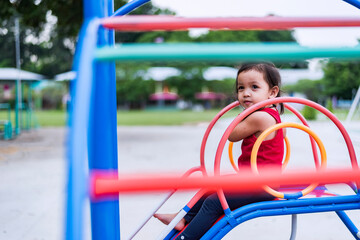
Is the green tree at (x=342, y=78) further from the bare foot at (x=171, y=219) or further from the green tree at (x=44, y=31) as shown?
the bare foot at (x=171, y=219)

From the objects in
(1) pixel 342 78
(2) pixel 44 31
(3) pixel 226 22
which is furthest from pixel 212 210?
(2) pixel 44 31

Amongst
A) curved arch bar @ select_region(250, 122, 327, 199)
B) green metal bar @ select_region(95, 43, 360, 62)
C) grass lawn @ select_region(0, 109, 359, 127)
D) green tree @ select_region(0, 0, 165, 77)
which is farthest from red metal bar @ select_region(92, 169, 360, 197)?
grass lawn @ select_region(0, 109, 359, 127)

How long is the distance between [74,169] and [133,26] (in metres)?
0.45

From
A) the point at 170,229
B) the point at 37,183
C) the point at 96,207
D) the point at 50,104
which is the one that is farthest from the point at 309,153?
the point at 50,104

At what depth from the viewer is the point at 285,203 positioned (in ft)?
4.03

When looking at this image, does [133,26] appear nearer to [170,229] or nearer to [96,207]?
[96,207]

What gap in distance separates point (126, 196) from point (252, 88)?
152 cm

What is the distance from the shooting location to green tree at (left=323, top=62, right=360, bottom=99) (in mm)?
11830

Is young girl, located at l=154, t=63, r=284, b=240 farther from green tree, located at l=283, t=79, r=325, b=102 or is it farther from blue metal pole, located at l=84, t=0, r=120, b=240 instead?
green tree, located at l=283, t=79, r=325, b=102

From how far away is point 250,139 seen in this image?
4.67ft

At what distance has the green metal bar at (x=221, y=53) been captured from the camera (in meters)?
0.82

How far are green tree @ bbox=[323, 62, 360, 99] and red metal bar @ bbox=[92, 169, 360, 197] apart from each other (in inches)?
462

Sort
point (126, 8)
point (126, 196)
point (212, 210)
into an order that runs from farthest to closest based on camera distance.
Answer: point (126, 196) < point (126, 8) < point (212, 210)

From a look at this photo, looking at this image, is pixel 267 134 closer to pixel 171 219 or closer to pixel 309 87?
pixel 171 219
